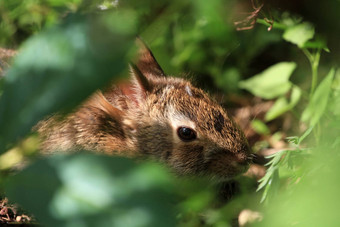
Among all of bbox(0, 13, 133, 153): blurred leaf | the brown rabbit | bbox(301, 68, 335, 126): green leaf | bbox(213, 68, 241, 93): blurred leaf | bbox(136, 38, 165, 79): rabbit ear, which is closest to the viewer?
bbox(0, 13, 133, 153): blurred leaf

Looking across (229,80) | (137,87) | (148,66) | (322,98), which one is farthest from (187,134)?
(229,80)

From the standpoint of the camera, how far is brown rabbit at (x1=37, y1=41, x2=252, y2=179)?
326 centimetres

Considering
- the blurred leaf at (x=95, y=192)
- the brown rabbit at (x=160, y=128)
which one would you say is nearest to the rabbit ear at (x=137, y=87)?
the brown rabbit at (x=160, y=128)

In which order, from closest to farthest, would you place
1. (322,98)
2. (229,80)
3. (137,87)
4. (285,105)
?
(322,98)
(137,87)
(285,105)
(229,80)

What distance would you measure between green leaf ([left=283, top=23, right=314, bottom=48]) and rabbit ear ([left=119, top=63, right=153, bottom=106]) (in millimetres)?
1033

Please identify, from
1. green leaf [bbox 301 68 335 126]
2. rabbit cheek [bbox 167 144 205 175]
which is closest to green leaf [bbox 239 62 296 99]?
green leaf [bbox 301 68 335 126]

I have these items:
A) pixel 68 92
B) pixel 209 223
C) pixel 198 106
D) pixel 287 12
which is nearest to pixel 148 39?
pixel 198 106

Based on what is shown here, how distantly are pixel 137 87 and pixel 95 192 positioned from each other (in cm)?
264

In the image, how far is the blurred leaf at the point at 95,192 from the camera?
0.79 m

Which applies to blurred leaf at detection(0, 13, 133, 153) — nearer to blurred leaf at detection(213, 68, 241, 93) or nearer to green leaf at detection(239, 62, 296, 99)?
green leaf at detection(239, 62, 296, 99)

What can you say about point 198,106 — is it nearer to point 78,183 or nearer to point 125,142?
point 125,142

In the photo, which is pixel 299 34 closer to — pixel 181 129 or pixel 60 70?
pixel 181 129

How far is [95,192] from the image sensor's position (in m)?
0.83

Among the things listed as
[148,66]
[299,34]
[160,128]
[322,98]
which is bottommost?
[322,98]
